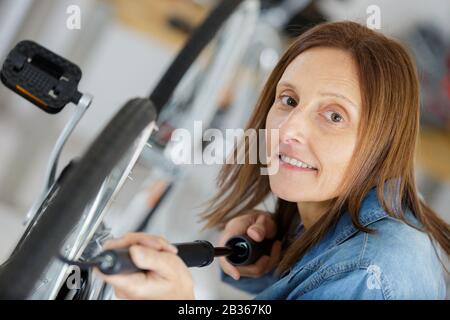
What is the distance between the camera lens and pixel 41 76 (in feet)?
2.09

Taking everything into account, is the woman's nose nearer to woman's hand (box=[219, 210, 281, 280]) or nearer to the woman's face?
the woman's face

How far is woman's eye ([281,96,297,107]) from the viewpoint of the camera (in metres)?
0.70

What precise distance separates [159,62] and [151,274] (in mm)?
1572

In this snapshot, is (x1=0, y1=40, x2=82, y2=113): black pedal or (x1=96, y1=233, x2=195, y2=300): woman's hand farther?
(x1=0, y1=40, x2=82, y2=113): black pedal

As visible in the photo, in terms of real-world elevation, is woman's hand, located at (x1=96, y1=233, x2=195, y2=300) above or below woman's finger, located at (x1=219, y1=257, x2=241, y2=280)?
above

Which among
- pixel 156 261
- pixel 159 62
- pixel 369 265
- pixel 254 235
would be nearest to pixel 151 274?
pixel 156 261

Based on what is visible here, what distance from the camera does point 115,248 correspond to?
1.50ft

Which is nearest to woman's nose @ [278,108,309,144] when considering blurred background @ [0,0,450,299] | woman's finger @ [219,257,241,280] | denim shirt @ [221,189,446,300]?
denim shirt @ [221,189,446,300]

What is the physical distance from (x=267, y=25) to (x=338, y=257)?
1.16 m

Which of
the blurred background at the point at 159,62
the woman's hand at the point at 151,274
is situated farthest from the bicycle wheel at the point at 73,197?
the blurred background at the point at 159,62

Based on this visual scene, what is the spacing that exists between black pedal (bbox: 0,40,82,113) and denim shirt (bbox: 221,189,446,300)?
310 millimetres

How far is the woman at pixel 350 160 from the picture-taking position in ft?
2.01

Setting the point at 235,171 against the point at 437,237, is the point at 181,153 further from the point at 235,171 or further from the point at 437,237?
the point at 437,237
